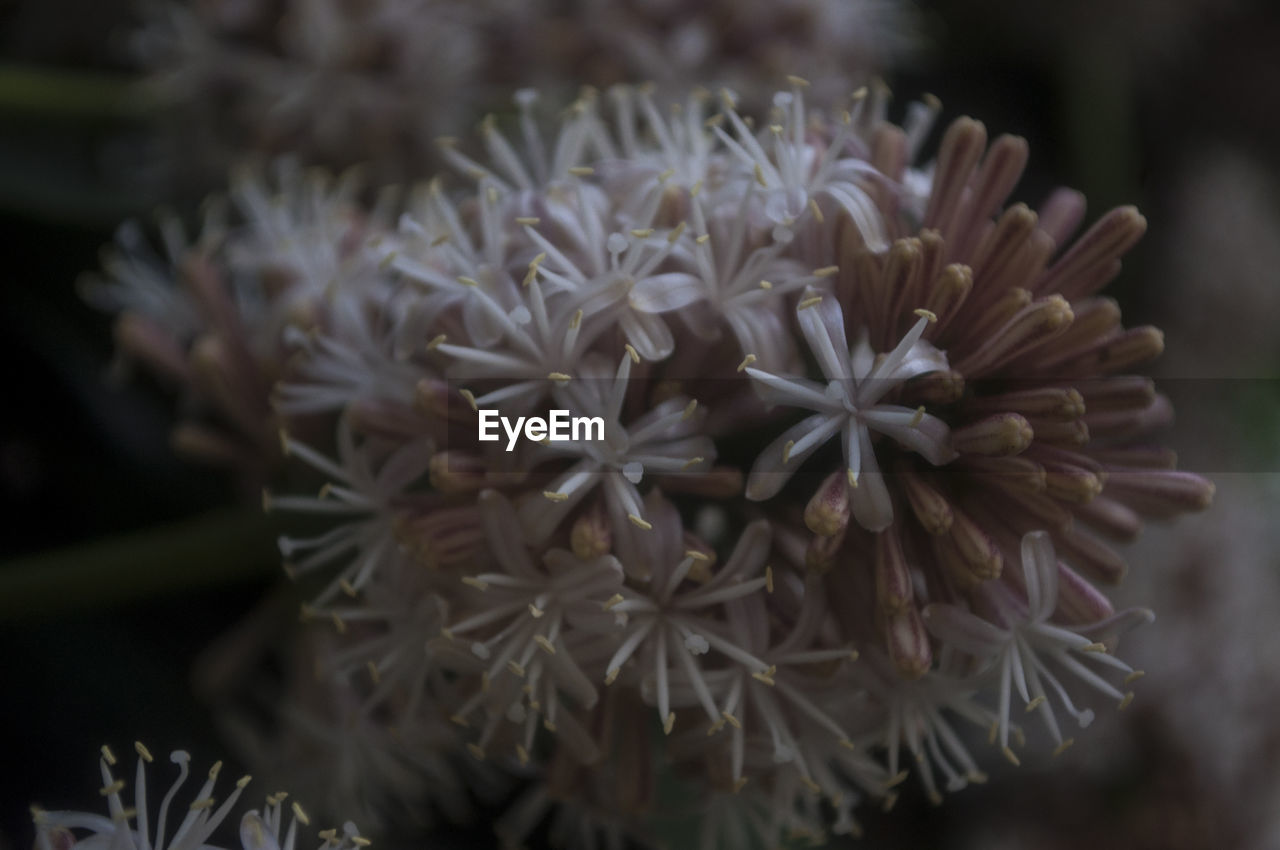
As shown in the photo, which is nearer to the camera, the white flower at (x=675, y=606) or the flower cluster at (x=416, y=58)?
the white flower at (x=675, y=606)

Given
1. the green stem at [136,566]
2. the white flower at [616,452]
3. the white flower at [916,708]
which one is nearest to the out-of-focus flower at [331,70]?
the green stem at [136,566]

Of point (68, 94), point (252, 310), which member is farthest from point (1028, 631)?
point (68, 94)

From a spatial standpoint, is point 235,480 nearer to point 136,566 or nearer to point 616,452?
point 136,566

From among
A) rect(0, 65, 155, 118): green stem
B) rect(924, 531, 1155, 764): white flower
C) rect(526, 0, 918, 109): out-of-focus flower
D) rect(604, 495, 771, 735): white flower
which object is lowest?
rect(924, 531, 1155, 764): white flower

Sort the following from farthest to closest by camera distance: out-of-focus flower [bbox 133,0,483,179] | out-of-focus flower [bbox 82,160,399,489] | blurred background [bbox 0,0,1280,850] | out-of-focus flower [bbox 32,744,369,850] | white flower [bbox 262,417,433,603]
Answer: out-of-focus flower [bbox 133,0,483,179] → blurred background [bbox 0,0,1280,850] → out-of-focus flower [bbox 82,160,399,489] → white flower [bbox 262,417,433,603] → out-of-focus flower [bbox 32,744,369,850]

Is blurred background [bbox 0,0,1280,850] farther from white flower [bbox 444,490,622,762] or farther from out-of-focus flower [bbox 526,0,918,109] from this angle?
white flower [bbox 444,490,622,762]

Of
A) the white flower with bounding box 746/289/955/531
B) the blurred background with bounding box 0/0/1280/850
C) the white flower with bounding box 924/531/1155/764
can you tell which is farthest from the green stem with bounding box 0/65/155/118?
the white flower with bounding box 924/531/1155/764

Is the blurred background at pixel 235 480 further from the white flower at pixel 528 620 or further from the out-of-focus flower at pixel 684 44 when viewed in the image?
the white flower at pixel 528 620

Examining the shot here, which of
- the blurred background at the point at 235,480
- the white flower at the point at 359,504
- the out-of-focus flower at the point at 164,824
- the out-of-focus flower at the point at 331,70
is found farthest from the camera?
the out-of-focus flower at the point at 331,70

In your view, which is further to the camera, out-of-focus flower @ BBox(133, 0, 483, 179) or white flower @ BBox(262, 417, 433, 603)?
out-of-focus flower @ BBox(133, 0, 483, 179)
